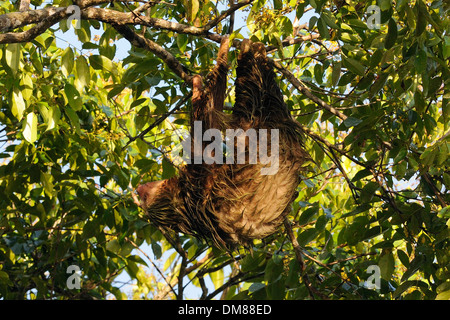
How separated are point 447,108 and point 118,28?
185 centimetres

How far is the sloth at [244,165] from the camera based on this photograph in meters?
2.90

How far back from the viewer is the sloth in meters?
2.90

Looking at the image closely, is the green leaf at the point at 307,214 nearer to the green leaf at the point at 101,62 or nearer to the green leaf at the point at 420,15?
the green leaf at the point at 420,15

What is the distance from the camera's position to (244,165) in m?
2.89

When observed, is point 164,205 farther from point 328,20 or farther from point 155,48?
point 328,20

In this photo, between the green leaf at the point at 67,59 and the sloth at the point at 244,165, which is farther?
the green leaf at the point at 67,59

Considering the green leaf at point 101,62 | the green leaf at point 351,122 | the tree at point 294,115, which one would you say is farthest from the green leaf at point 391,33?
the green leaf at point 101,62

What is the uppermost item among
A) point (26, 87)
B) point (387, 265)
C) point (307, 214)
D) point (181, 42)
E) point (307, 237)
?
point (181, 42)

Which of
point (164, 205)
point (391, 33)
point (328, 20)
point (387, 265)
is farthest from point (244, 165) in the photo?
point (387, 265)

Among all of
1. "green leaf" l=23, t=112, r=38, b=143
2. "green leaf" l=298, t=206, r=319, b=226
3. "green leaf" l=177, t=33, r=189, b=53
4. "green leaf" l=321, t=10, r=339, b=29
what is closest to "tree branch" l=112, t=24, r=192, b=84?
"green leaf" l=177, t=33, r=189, b=53

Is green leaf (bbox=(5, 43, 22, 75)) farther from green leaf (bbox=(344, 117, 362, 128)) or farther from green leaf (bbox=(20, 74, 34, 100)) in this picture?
green leaf (bbox=(344, 117, 362, 128))

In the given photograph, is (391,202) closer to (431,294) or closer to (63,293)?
(431,294)

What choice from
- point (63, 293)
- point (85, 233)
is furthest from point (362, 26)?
point (63, 293)

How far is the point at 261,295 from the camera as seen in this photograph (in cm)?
377
